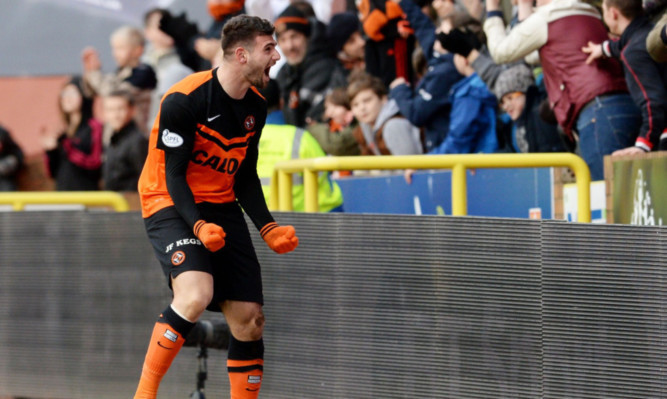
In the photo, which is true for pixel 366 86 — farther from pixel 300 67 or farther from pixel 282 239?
pixel 282 239

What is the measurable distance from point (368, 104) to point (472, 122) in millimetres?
1245

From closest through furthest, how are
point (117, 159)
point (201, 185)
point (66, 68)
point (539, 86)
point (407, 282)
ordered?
point (201, 185) → point (407, 282) → point (539, 86) → point (117, 159) → point (66, 68)

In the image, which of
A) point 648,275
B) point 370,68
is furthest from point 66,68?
point 648,275

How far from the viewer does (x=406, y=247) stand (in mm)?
7043

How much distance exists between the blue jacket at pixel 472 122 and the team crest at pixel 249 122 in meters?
2.89

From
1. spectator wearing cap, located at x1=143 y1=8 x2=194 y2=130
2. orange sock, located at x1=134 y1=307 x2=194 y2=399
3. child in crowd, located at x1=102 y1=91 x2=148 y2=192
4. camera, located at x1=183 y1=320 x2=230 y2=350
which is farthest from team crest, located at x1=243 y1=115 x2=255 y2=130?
Result: spectator wearing cap, located at x1=143 y1=8 x2=194 y2=130

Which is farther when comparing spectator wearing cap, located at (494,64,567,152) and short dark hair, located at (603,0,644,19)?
spectator wearing cap, located at (494,64,567,152)

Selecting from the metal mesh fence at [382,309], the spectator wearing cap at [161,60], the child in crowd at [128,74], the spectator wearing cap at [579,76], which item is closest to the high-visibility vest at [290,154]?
the metal mesh fence at [382,309]

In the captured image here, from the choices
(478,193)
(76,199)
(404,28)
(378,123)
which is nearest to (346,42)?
(404,28)

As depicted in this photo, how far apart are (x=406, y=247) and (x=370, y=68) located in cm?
393

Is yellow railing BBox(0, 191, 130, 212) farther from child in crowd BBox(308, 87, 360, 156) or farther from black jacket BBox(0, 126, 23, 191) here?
black jacket BBox(0, 126, 23, 191)

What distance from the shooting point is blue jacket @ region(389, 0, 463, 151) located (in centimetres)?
927

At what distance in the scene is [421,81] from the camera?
9.52 m

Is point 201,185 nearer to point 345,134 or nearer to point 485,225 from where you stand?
point 485,225
